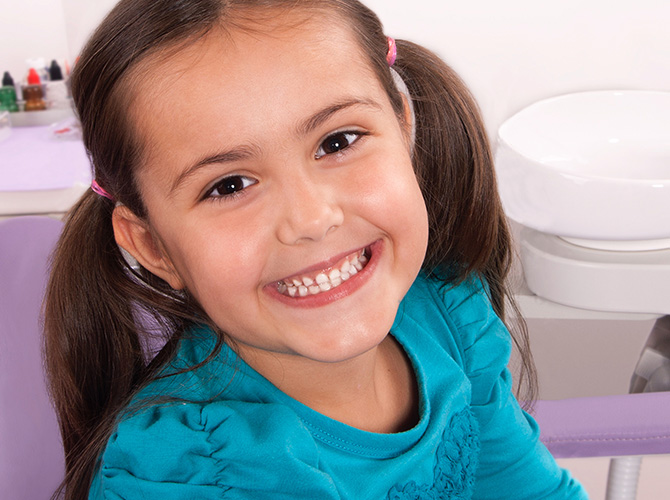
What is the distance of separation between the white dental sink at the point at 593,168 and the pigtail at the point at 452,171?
95 millimetres

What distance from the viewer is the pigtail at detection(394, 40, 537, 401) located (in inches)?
36.5

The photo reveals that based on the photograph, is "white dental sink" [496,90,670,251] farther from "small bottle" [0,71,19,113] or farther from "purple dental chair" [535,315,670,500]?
"small bottle" [0,71,19,113]

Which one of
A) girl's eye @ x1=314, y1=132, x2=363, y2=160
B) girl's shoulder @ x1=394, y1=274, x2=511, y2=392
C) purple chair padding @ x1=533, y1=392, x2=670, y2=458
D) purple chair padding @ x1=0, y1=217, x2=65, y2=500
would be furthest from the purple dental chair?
purple chair padding @ x1=0, y1=217, x2=65, y2=500

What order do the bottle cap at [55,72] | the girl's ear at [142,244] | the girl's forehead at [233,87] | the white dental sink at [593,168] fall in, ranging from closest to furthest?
the girl's forehead at [233,87]
the girl's ear at [142,244]
the white dental sink at [593,168]
the bottle cap at [55,72]

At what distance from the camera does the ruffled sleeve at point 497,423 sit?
0.95m

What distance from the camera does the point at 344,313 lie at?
2.45ft

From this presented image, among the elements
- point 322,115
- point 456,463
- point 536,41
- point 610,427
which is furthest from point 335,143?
point 536,41

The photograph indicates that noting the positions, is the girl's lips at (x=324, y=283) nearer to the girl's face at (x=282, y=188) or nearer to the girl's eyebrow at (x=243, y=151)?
the girl's face at (x=282, y=188)

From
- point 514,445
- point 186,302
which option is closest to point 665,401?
point 514,445

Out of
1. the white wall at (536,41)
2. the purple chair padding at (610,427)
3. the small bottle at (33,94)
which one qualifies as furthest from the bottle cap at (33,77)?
the purple chair padding at (610,427)

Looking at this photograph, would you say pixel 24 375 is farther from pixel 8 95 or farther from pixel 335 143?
pixel 8 95

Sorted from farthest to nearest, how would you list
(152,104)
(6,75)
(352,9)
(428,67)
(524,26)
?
1. (6,75)
2. (524,26)
3. (428,67)
4. (352,9)
5. (152,104)

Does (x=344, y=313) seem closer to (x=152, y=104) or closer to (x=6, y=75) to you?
(x=152, y=104)

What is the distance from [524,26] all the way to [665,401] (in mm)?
721
